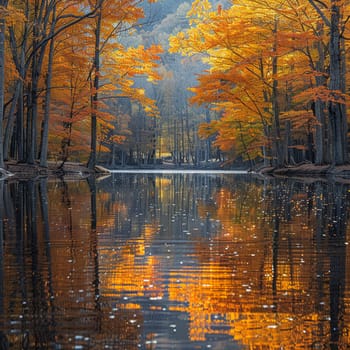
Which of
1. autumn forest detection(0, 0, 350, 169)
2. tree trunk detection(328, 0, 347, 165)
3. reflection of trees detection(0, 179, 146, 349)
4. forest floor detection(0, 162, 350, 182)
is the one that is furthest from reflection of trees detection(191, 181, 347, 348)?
tree trunk detection(328, 0, 347, 165)

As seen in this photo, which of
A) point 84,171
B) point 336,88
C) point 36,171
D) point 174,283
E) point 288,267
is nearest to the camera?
point 174,283

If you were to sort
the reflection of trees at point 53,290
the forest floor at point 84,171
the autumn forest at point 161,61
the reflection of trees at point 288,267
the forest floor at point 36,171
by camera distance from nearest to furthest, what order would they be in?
1. the reflection of trees at point 53,290
2. the reflection of trees at point 288,267
3. the forest floor at point 36,171
4. the forest floor at point 84,171
5. the autumn forest at point 161,61

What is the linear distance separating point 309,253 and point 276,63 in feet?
104

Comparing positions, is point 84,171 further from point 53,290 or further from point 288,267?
point 53,290

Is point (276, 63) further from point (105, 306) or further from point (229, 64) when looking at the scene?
point (105, 306)

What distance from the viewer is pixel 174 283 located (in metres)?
5.12

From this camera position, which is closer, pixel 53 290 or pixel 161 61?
pixel 53 290

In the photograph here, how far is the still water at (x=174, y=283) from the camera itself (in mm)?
3594

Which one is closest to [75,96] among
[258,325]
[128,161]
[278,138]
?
[278,138]

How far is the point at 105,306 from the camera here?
430 centimetres

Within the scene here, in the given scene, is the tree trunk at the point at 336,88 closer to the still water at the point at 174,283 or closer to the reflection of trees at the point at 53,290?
the still water at the point at 174,283

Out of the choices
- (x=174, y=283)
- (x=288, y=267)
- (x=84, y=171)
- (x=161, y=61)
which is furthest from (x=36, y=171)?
(x=174, y=283)

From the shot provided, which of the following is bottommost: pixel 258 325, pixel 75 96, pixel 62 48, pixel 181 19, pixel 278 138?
pixel 258 325

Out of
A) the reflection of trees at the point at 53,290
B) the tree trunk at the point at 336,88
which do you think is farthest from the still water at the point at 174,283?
the tree trunk at the point at 336,88
